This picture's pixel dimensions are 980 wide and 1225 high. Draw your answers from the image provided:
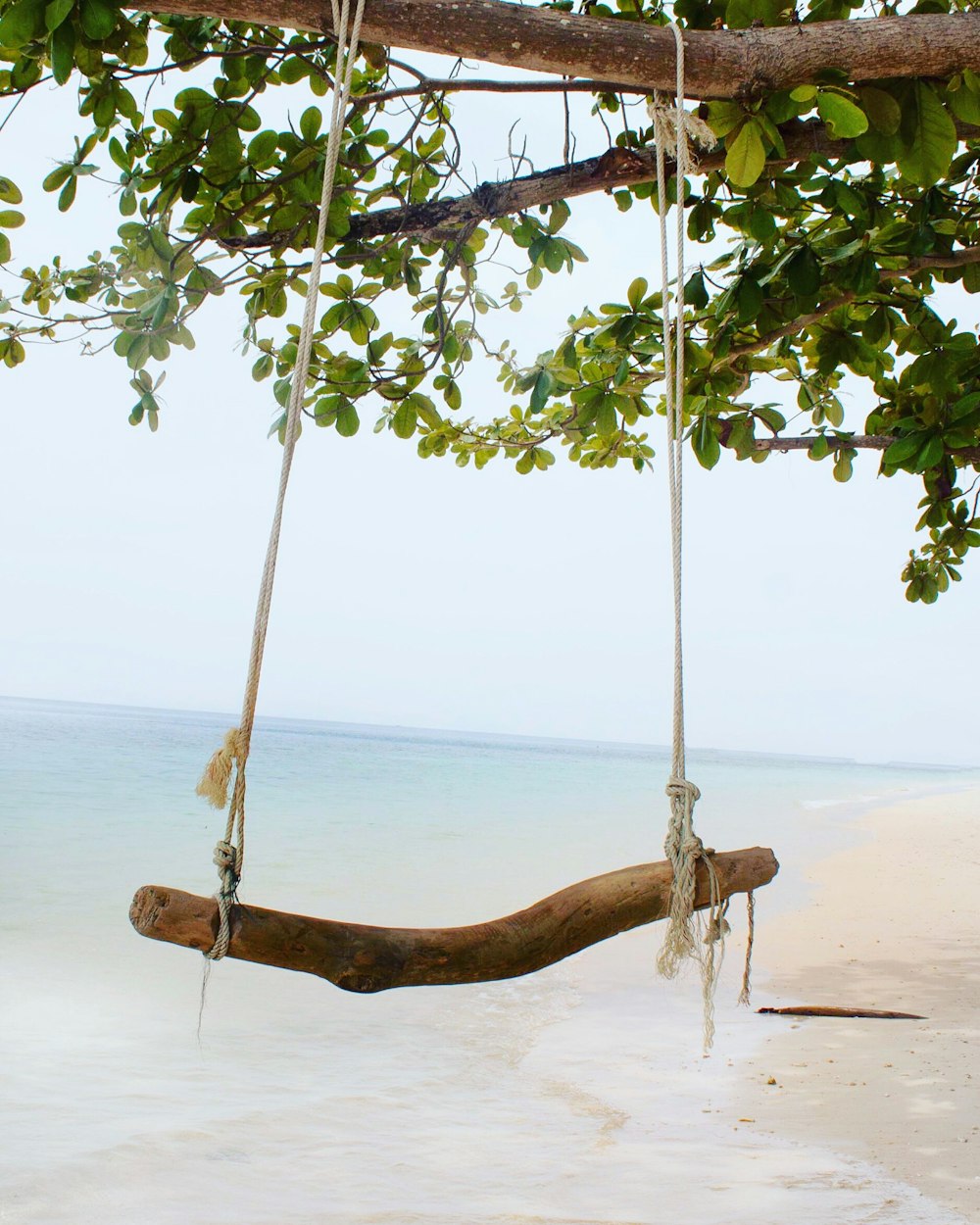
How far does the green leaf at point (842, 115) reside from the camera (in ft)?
4.75

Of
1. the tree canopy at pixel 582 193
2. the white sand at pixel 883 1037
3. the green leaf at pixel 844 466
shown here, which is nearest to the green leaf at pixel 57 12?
the tree canopy at pixel 582 193

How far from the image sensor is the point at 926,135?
1.62 meters

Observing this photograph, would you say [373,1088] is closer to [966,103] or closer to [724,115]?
[724,115]

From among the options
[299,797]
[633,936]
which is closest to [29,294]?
[633,936]

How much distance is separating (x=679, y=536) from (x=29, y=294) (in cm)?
235

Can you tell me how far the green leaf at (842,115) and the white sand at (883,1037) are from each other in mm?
2076

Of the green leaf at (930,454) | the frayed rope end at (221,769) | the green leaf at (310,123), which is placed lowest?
the frayed rope end at (221,769)

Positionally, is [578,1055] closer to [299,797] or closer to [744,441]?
[744,441]

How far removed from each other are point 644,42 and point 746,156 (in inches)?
10.0

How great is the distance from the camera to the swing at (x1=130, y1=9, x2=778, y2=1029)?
1028mm

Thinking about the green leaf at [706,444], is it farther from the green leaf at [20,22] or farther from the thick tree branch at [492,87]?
the green leaf at [20,22]

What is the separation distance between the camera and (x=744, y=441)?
2844mm

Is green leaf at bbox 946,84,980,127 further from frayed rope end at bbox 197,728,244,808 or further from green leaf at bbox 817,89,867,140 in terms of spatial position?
frayed rope end at bbox 197,728,244,808

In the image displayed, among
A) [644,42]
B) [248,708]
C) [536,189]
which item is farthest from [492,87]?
[248,708]
